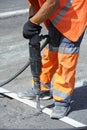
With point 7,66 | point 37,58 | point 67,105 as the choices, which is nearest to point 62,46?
point 37,58

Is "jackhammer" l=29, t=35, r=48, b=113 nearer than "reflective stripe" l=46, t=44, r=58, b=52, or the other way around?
"jackhammer" l=29, t=35, r=48, b=113

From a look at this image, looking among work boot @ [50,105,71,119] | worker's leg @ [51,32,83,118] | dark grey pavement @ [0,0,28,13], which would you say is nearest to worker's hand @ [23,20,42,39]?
worker's leg @ [51,32,83,118]

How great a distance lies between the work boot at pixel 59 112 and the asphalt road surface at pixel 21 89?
0.05 m

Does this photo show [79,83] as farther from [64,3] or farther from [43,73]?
[64,3]

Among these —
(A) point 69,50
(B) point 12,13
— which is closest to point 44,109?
(A) point 69,50

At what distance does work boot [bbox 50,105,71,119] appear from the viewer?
498 centimetres

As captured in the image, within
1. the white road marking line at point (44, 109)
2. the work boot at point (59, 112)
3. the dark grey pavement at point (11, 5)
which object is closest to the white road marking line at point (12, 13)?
the dark grey pavement at point (11, 5)

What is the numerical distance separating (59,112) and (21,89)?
84cm

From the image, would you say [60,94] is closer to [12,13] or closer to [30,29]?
[30,29]

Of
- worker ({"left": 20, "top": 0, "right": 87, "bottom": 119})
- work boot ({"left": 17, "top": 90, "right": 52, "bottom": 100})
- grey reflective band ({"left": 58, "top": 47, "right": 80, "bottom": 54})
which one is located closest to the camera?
worker ({"left": 20, "top": 0, "right": 87, "bottom": 119})

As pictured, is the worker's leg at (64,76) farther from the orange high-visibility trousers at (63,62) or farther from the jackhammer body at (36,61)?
the jackhammer body at (36,61)

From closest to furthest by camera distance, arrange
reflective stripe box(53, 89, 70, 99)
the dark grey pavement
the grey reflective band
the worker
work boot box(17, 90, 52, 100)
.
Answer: the worker
the grey reflective band
reflective stripe box(53, 89, 70, 99)
work boot box(17, 90, 52, 100)
the dark grey pavement

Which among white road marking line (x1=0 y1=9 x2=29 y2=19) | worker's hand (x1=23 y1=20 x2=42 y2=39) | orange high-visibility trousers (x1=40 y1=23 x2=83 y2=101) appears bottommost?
white road marking line (x1=0 y1=9 x2=29 y2=19)

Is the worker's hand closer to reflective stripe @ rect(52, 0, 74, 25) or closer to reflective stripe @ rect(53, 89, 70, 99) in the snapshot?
reflective stripe @ rect(52, 0, 74, 25)
